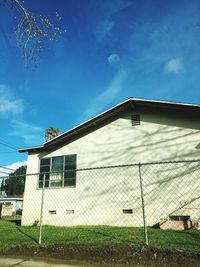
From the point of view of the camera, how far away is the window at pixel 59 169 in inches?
646

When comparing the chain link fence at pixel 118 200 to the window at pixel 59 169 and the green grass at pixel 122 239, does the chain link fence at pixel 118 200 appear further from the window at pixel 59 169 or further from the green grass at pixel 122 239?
the green grass at pixel 122 239

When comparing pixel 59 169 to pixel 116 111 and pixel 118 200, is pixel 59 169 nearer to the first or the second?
pixel 118 200

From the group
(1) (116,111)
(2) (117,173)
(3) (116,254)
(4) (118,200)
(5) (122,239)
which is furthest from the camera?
(1) (116,111)

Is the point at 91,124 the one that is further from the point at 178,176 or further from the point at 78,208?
the point at 178,176

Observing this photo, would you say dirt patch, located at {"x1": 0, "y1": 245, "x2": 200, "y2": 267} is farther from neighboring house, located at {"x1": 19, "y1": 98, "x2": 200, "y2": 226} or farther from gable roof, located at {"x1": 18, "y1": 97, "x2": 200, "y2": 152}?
gable roof, located at {"x1": 18, "y1": 97, "x2": 200, "y2": 152}

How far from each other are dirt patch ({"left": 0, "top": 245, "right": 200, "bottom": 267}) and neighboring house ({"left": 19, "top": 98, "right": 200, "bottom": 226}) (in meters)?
7.36

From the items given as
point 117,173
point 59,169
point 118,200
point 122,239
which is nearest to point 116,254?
point 122,239

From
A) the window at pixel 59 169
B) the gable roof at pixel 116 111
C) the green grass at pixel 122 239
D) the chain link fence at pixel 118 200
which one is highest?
the gable roof at pixel 116 111

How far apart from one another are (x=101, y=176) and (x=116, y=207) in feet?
6.19

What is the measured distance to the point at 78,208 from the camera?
609 inches

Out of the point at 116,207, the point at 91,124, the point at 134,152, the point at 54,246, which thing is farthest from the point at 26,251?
the point at 91,124

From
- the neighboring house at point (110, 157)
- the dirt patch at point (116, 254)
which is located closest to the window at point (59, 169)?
the neighboring house at point (110, 157)

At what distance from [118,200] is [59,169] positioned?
4484 millimetres

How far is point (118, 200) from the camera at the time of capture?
1441 centimetres
